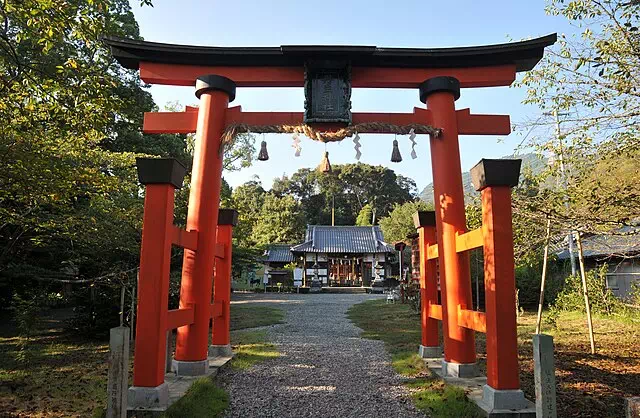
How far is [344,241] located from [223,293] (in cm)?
2461

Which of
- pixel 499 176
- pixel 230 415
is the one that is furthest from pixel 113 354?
pixel 499 176

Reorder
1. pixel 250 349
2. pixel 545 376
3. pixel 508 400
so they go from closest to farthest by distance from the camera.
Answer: pixel 545 376 → pixel 508 400 → pixel 250 349

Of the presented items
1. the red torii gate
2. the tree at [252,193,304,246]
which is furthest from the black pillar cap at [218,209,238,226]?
the tree at [252,193,304,246]

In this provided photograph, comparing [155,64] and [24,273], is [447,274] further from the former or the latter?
[24,273]

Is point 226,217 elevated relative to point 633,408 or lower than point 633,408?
elevated

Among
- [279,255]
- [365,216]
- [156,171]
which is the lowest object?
[156,171]

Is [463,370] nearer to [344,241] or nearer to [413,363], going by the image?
[413,363]

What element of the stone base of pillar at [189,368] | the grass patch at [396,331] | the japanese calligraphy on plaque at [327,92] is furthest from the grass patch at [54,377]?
the japanese calligraphy on plaque at [327,92]

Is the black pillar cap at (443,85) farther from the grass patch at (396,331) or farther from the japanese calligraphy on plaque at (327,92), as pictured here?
the grass patch at (396,331)

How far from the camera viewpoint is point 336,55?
240 inches

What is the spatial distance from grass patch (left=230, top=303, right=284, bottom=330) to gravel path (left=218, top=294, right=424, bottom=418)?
2848 mm

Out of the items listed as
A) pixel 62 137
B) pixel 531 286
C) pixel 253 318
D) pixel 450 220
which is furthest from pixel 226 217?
pixel 531 286

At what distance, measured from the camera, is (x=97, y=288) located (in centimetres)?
980

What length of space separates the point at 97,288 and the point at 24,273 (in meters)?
1.42
